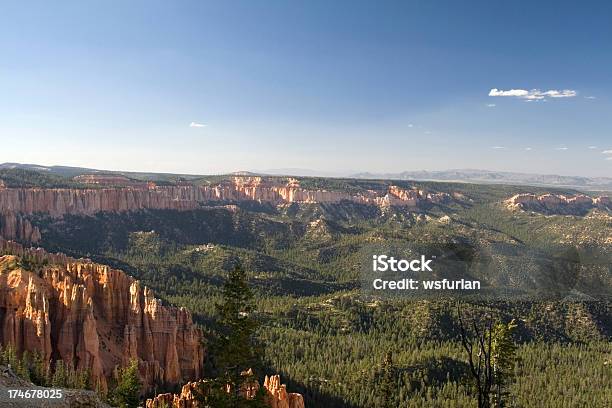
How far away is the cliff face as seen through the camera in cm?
6831

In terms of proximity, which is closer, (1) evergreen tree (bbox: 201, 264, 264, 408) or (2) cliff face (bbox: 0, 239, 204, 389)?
(1) evergreen tree (bbox: 201, 264, 264, 408)

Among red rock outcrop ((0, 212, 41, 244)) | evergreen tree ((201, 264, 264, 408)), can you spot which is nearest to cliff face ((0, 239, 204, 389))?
evergreen tree ((201, 264, 264, 408))

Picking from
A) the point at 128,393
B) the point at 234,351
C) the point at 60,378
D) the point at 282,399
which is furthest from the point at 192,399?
the point at 234,351

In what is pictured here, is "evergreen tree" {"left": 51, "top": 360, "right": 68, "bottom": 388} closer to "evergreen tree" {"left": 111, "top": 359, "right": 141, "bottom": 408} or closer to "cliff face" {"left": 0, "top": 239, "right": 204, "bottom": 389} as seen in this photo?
"evergreen tree" {"left": 111, "top": 359, "right": 141, "bottom": 408}

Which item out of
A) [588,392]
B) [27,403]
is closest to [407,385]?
[588,392]

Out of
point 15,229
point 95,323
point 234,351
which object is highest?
point 234,351

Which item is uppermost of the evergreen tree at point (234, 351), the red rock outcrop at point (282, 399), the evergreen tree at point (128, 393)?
the evergreen tree at point (234, 351)

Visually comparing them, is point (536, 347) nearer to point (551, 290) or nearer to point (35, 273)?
point (551, 290)

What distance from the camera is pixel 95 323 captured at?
238 ft

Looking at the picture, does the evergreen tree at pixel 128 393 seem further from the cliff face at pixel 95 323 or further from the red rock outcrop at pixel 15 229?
the red rock outcrop at pixel 15 229

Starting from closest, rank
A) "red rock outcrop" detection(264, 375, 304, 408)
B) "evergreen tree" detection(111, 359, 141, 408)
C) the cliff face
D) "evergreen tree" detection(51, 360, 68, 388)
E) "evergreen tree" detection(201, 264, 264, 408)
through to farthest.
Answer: "evergreen tree" detection(201, 264, 264, 408), "evergreen tree" detection(51, 360, 68, 388), "evergreen tree" detection(111, 359, 141, 408), "red rock outcrop" detection(264, 375, 304, 408), the cliff face

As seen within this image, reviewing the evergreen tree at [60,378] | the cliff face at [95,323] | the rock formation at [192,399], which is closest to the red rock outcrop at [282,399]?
the rock formation at [192,399]

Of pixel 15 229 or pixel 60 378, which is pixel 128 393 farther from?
pixel 15 229

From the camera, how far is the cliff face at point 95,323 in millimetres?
68312
